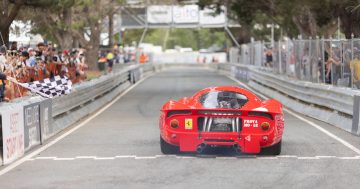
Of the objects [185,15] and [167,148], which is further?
[185,15]

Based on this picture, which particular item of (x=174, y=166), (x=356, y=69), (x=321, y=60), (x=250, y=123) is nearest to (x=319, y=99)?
(x=356, y=69)

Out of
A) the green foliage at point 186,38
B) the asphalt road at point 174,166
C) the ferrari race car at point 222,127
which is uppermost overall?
the green foliage at point 186,38

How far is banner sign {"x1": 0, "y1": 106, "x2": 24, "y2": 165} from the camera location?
1188 cm

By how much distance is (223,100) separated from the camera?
42.8 feet

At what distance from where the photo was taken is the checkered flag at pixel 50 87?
58.4 feet

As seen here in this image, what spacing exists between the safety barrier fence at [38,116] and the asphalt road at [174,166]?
0.38 m

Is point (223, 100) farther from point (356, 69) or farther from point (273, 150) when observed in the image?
point (356, 69)

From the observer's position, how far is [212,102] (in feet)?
41.9

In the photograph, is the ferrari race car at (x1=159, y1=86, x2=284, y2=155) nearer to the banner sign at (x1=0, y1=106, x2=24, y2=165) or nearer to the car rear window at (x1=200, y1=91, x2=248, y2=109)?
the car rear window at (x1=200, y1=91, x2=248, y2=109)

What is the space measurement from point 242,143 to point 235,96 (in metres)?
1.29

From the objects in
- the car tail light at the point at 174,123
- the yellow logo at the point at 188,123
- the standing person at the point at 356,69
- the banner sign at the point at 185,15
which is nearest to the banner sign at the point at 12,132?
the car tail light at the point at 174,123

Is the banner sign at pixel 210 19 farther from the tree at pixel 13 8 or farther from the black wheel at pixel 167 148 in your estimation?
the black wheel at pixel 167 148

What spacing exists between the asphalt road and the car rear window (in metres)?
0.82

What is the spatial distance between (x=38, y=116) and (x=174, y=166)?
14.2ft
